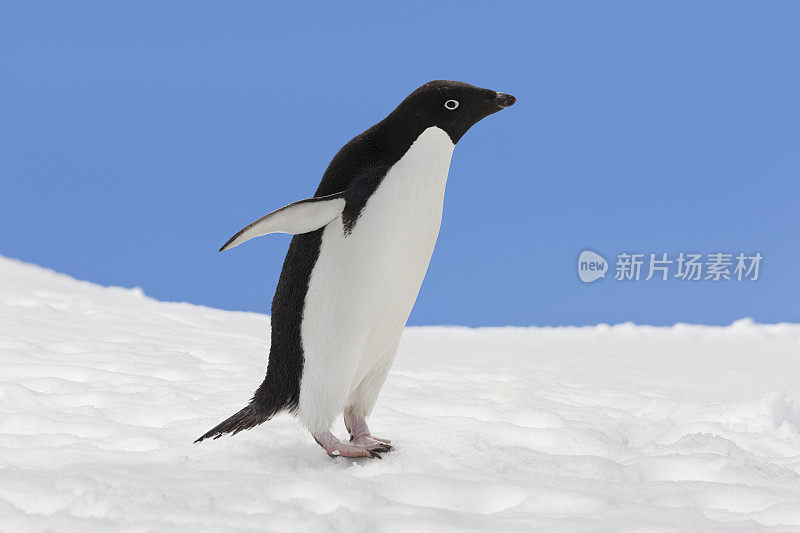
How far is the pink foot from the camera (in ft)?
9.11

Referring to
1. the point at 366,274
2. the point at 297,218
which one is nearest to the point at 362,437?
the point at 366,274

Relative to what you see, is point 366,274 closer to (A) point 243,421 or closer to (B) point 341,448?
(B) point 341,448

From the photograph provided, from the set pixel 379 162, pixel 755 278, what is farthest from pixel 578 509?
pixel 755 278

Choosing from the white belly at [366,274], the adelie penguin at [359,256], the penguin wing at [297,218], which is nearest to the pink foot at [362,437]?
the adelie penguin at [359,256]

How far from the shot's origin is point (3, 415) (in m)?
3.37

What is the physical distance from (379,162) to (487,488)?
1.15 metres

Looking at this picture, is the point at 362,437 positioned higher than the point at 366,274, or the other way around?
the point at 366,274

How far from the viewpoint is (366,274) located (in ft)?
8.59

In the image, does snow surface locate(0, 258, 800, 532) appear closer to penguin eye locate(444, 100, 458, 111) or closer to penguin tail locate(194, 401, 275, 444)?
penguin tail locate(194, 401, 275, 444)

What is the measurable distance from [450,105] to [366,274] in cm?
67

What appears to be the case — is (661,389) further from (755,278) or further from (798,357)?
(798,357)

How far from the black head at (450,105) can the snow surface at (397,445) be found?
1.18m

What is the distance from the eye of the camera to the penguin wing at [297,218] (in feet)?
8.09

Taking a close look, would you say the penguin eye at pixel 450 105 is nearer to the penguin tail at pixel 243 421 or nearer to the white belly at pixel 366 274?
the white belly at pixel 366 274
